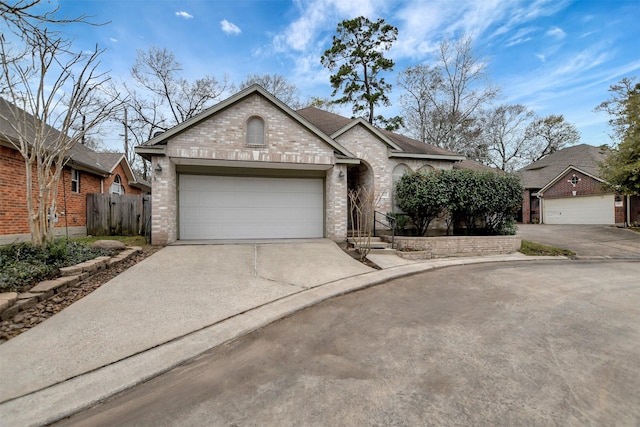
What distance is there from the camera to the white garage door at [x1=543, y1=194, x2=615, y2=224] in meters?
18.0

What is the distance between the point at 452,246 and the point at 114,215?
542 inches

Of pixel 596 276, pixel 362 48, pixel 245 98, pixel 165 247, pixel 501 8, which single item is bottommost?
pixel 596 276

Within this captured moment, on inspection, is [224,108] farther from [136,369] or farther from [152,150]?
[136,369]

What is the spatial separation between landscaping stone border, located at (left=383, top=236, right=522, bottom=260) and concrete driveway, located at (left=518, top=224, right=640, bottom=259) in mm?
2707

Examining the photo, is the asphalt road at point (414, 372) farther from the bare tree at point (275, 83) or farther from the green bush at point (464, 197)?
the bare tree at point (275, 83)

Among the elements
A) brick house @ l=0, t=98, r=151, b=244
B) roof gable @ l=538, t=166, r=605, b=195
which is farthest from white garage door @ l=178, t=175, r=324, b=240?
roof gable @ l=538, t=166, r=605, b=195

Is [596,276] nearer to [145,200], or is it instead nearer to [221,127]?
[221,127]

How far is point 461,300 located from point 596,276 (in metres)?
4.81

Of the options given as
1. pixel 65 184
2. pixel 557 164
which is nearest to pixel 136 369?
pixel 65 184

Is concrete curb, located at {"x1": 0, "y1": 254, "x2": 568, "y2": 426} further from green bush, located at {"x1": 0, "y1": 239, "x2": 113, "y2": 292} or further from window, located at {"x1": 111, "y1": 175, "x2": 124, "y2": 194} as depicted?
window, located at {"x1": 111, "y1": 175, "x2": 124, "y2": 194}

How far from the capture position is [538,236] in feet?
45.2

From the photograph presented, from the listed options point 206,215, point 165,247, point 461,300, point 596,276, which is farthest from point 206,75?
point 596,276

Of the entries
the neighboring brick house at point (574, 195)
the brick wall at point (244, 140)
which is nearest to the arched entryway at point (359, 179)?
the brick wall at point (244, 140)

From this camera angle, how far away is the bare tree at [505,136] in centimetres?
2798
